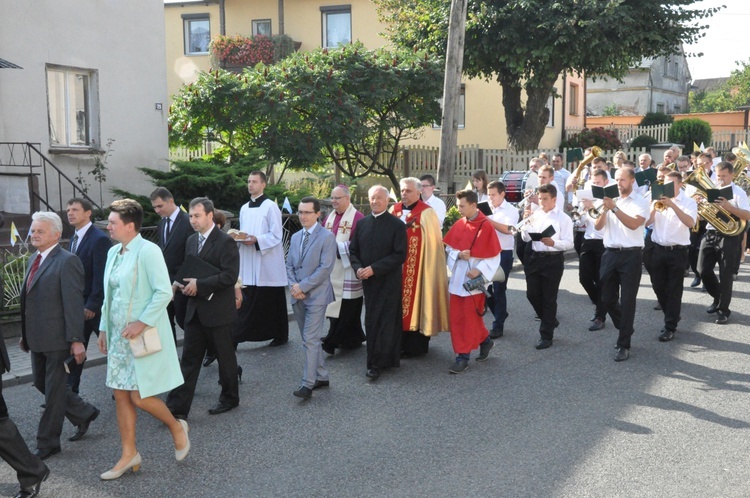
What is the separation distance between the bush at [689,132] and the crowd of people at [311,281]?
2412 cm

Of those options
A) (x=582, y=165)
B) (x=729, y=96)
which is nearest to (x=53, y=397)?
(x=582, y=165)

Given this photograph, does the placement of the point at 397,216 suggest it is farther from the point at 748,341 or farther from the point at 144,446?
the point at 748,341

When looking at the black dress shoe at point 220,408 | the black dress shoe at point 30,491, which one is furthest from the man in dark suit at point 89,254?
the black dress shoe at point 30,491

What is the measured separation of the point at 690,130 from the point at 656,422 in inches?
1156

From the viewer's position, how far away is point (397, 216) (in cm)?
873

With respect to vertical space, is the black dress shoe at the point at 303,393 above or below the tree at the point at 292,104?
below

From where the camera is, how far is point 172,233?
777 cm

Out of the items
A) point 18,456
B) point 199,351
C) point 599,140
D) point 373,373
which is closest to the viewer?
point 18,456

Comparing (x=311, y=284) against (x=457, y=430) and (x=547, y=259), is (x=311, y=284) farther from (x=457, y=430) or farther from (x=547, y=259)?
(x=547, y=259)

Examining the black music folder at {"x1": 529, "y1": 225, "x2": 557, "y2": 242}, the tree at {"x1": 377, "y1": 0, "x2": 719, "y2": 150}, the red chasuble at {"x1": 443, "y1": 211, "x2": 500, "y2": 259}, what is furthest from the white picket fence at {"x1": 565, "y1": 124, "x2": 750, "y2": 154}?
the red chasuble at {"x1": 443, "y1": 211, "x2": 500, "y2": 259}

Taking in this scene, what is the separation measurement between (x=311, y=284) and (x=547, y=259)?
10.2ft

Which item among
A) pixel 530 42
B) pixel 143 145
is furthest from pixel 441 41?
pixel 143 145

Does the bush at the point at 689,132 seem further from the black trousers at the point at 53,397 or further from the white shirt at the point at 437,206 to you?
the black trousers at the point at 53,397

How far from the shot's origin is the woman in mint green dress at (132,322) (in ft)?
18.0
